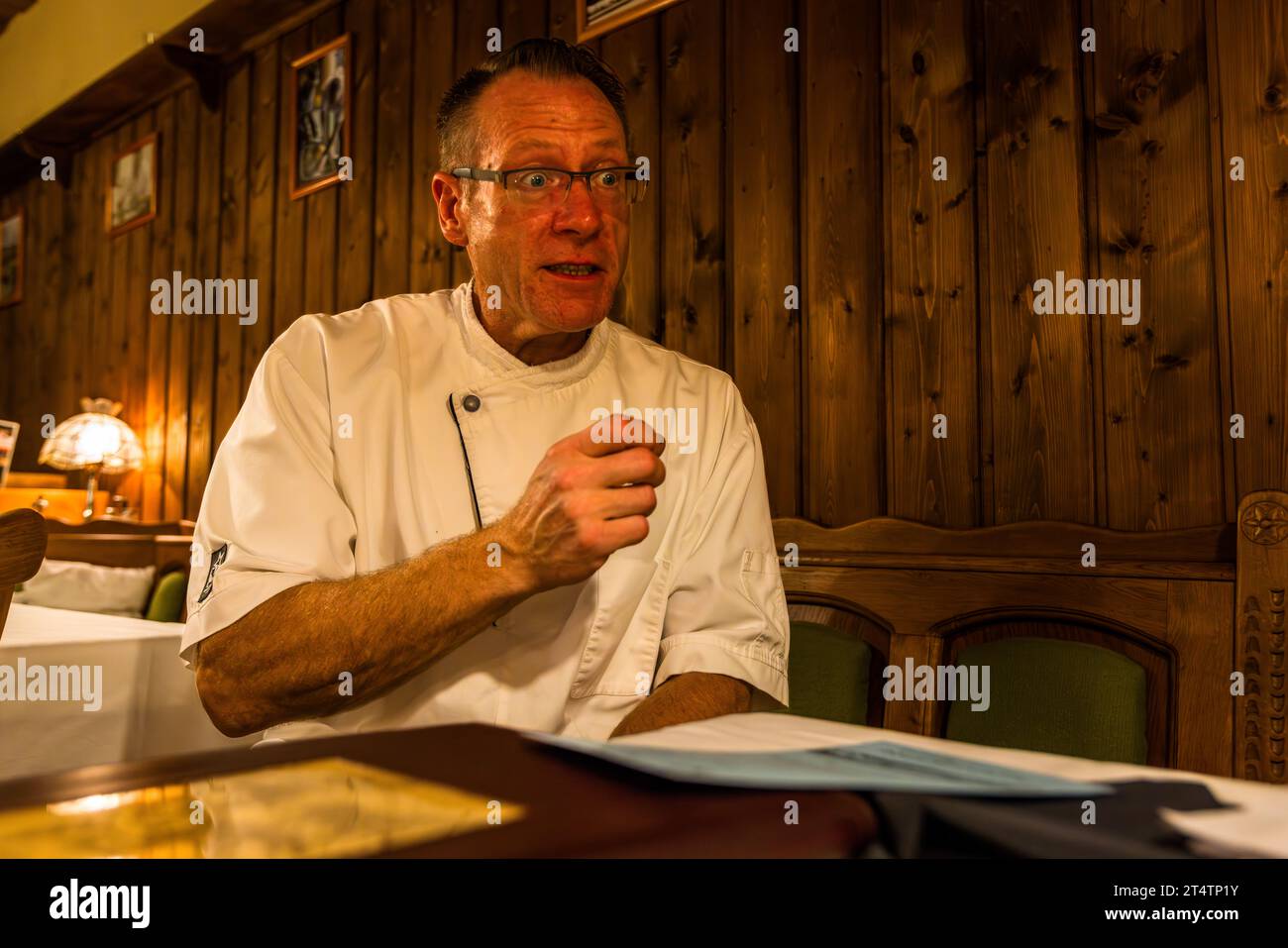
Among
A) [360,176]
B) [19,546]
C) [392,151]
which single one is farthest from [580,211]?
[360,176]

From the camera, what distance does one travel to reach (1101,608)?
179cm

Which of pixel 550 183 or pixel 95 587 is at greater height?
pixel 550 183

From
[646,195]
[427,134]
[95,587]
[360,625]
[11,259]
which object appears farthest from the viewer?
[11,259]

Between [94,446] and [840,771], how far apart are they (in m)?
5.64

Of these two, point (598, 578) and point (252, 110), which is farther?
point (252, 110)

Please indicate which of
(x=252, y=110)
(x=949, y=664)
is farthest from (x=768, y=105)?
(x=252, y=110)

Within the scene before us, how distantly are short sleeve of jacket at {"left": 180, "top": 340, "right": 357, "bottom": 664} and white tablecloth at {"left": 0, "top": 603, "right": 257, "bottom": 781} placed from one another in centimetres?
75

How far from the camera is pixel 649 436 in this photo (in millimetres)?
1163

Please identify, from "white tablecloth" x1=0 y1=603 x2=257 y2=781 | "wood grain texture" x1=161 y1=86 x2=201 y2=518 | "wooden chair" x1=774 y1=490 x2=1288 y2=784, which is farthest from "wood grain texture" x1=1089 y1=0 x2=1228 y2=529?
"wood grain texture" x1=161 y1=86 x2=201 y2=518

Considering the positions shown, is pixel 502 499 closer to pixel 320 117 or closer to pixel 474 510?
pixel 474 510

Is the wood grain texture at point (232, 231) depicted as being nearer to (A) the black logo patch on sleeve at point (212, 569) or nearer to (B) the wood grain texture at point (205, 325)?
(B) the wood grain texture at point (205, 325)

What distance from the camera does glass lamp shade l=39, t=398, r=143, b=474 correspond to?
5234mm
